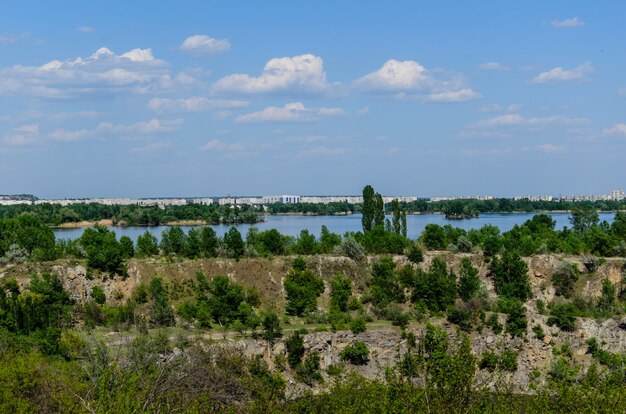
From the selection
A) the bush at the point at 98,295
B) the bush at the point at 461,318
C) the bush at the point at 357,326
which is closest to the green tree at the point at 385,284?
the bush at the point at 461,318

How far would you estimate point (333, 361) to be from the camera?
3394cm

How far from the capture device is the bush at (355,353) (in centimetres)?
3353

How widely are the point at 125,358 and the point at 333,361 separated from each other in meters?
10.6

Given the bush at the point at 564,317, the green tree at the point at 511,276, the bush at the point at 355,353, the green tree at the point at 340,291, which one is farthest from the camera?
the green tree at the point at 511,276

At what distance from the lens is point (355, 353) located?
3353 cm

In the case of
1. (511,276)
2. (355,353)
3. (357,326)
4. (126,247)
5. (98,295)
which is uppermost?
(126,247)

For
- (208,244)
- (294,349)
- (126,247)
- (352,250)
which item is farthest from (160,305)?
(352,250)

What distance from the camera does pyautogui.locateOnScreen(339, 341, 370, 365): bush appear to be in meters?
33.5

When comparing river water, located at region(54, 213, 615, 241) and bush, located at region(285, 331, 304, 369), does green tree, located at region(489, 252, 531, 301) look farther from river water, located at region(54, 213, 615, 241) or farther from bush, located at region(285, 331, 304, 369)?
river water, located at region(54, 213, 615, 241)

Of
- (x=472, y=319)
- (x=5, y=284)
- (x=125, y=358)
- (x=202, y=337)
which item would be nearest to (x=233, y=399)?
(x=125, y=358)

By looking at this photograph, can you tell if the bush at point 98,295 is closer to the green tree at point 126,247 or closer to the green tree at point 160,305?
the green tree at point 160,305

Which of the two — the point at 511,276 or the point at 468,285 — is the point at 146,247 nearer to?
the point at 468,285

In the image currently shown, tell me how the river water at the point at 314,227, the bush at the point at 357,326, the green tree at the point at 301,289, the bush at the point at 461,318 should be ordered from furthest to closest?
1. the river water at the point at 314,227
2. the green tree at the point at 301,289
3. the bush at the point at 461,318
4. the bush at the point at 357,326

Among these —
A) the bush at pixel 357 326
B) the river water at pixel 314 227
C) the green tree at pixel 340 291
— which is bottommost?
the bush at pixel 357 326
